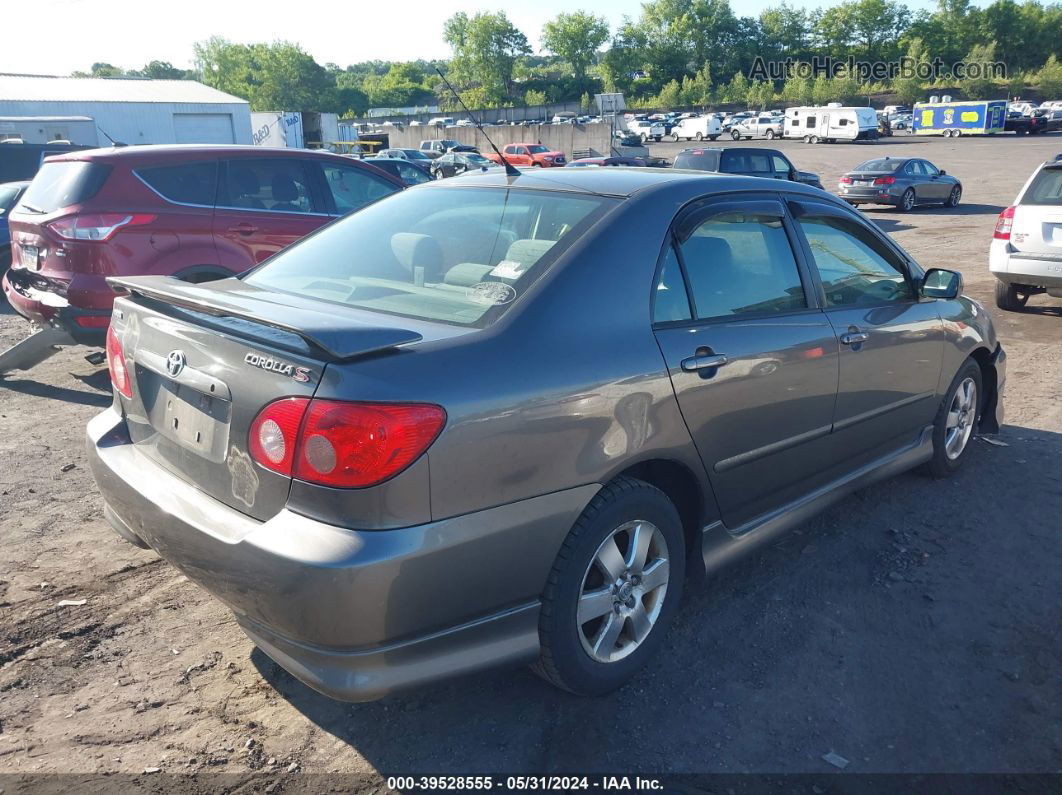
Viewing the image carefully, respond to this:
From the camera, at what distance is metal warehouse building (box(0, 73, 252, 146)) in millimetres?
39156

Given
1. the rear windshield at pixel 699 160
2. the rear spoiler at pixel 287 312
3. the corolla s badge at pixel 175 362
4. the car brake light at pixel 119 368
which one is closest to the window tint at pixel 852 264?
the rear spoiler at pixel 287 312

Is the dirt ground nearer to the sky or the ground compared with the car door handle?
nearer to the ground

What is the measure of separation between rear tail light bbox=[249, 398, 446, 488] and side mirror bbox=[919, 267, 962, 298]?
10.3 feet

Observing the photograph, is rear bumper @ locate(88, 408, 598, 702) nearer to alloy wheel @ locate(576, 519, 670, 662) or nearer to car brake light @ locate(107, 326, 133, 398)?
alloy wheel @ locate(576, 519, 670, 662)

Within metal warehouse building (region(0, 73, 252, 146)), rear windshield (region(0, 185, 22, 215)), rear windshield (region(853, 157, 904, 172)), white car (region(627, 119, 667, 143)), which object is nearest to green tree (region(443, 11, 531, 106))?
white car (region(627, 119, 667, 143))

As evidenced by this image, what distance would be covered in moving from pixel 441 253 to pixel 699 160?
1818cm

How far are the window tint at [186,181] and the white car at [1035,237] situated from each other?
801cm

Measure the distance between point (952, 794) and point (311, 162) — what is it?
685 cm

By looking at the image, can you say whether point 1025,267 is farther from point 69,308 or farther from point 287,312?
point 69,308

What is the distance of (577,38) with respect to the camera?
143750 mm

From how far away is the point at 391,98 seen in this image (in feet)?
431

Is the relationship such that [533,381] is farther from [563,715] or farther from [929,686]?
[929,686]

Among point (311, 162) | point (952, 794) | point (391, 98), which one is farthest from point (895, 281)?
point (391, 98)

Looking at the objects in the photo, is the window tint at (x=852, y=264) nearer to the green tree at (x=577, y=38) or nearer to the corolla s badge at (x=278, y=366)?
the corolla s badge at (x=278, y=366)
